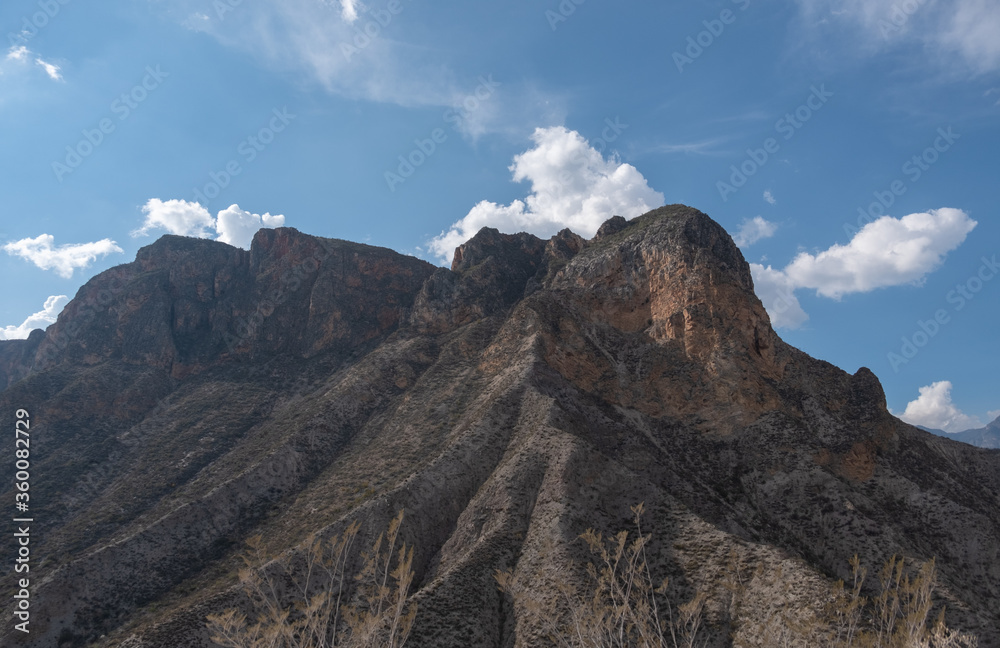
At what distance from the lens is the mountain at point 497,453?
1563 inches

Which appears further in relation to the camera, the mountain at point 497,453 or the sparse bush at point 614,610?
the mountain at point 497,453

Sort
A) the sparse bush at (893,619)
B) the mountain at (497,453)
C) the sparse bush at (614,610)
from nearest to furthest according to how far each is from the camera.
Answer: the sparse bush at (893,619) → the sparse bush at (614,610) → the mountain at (497,453)

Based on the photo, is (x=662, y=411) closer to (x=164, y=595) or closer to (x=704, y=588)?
(x=704, y=588)

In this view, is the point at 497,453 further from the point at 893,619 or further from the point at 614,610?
the point at 893,619

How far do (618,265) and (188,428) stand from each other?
64.2m

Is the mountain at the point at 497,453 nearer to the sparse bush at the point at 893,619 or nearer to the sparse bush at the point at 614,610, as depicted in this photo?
the sparse bush at the point at 614,610

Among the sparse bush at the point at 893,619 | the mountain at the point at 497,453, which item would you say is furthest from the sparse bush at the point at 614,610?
the mountain at the point at 497,453

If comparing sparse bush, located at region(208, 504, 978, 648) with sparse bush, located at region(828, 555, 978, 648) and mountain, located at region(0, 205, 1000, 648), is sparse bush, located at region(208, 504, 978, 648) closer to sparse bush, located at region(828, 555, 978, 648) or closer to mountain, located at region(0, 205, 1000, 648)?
sparse bush, located at region(828, 555, 978, 648)

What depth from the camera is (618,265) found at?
270 feet

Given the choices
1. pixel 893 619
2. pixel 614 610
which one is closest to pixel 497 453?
pixel 614 610

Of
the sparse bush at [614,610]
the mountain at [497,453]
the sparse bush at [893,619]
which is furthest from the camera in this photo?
the mountain at [497,453]

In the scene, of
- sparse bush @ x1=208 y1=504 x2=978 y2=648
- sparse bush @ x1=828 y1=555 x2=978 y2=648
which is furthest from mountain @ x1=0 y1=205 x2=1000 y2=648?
sparse bush @ x1=828 y1=555 x2=978 y2=648

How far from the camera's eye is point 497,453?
53.3 metres

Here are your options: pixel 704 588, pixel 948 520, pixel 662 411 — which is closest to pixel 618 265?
pixel 662 411
